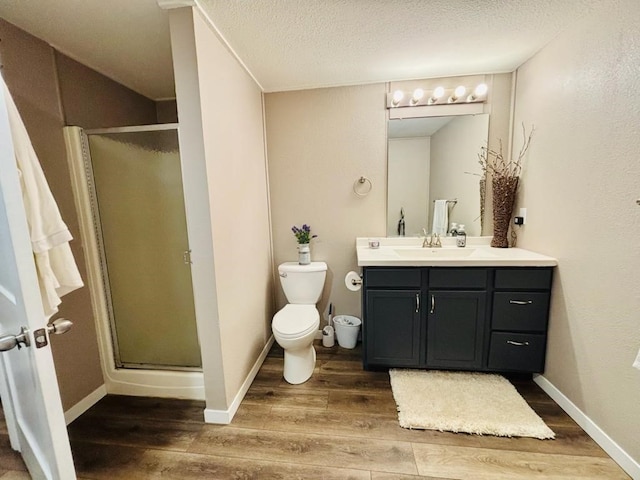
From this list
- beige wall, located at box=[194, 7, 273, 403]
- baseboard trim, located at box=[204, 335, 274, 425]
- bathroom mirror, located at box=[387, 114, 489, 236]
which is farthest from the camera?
bathroom mirror, located at box=[387, 114, 489, 236]

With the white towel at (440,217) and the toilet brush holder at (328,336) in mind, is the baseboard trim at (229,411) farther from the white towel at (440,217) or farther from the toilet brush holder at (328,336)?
the white towel at (440,217)

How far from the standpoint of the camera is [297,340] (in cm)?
182

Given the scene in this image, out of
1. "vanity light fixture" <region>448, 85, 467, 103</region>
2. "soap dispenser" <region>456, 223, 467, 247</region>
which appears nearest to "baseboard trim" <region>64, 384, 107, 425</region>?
"soap dispenser" <region>456, 223, 467, 247</region>

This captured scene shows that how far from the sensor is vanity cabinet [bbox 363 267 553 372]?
1.78 metres

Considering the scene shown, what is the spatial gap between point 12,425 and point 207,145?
1.67m

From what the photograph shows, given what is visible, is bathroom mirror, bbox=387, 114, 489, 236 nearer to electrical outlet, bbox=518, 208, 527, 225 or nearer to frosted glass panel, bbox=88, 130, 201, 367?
electrical outlet, bbox=518, 208, 527, 225

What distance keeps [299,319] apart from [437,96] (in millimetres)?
2069

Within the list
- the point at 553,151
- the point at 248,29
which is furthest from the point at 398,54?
the point at 553,151

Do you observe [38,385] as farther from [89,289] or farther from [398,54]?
[398,54]

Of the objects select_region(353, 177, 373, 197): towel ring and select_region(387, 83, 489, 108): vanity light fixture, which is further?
select_region(353, 177, 373, 197): towel ring

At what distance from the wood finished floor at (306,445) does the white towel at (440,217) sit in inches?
48.4

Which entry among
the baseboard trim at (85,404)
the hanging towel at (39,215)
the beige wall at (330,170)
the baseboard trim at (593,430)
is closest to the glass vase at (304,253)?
the beige wall at (330,170)

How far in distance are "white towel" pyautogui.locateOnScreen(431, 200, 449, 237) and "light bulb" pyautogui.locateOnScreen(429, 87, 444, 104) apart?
821 millimetres

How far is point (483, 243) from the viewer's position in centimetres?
228
